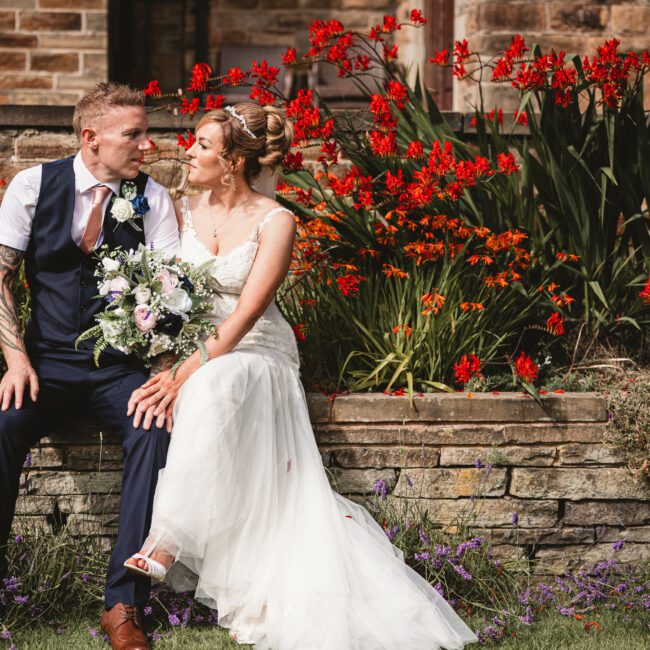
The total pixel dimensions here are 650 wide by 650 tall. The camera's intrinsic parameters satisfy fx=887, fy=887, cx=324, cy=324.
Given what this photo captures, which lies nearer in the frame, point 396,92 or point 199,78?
point 199,78

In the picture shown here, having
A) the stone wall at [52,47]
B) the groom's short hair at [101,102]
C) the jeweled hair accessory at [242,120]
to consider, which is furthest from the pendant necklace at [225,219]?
the stone wall at [52,47]

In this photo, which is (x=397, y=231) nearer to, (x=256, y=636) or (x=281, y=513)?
(x=281, y=513)

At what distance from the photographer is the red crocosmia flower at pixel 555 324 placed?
3.77 metres

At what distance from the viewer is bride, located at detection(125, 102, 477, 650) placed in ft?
9.62

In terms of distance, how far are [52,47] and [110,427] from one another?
5059 mm

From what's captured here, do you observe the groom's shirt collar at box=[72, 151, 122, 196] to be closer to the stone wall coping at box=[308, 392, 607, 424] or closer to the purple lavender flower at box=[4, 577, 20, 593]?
the stone wall coping at box=[308, 392, 607, 424]

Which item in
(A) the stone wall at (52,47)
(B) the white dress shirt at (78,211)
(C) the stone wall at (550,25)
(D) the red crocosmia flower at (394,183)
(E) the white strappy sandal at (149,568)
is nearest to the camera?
(E) the white strappy sandal at (149,568)

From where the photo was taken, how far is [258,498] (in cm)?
309

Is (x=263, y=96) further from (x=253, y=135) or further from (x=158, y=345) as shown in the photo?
(x=158, y=345)

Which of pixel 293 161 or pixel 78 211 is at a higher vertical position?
pixel 293 161

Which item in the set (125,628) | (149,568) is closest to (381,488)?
(149,568)

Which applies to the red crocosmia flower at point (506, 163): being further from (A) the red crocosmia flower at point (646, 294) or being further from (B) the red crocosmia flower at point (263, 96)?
(B) the red crocosmia flower at point (263, 96)

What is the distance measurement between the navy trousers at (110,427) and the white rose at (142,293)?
1.09ft

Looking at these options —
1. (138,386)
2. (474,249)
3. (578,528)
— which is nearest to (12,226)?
(138,386)
